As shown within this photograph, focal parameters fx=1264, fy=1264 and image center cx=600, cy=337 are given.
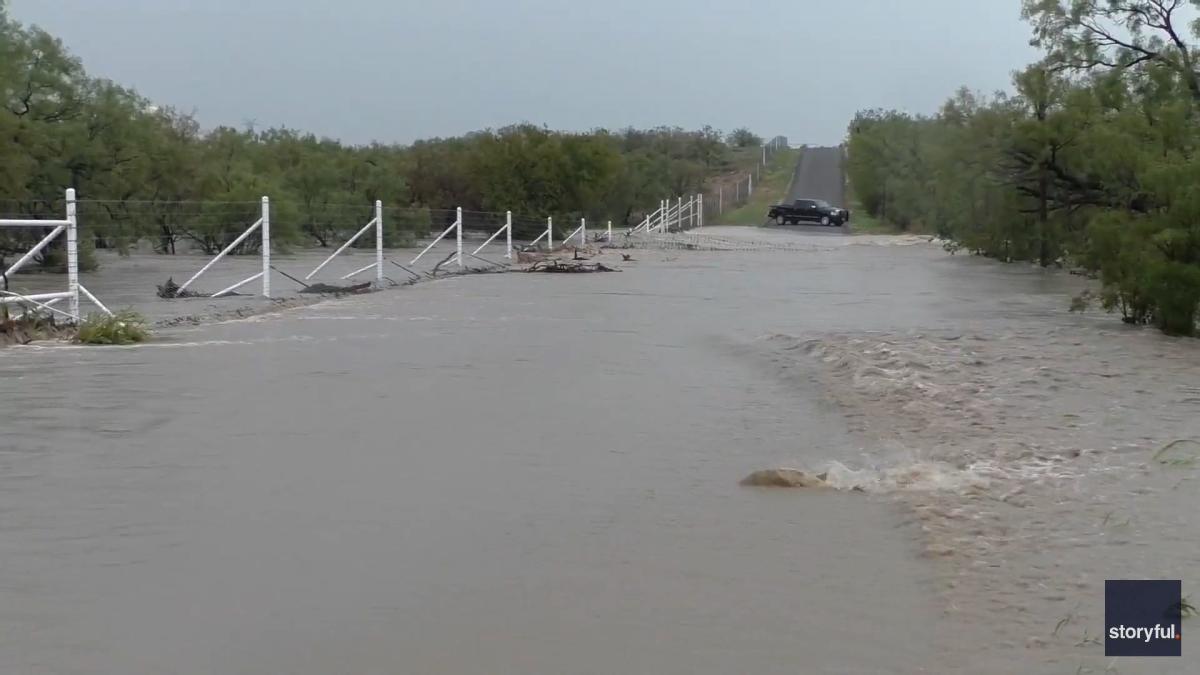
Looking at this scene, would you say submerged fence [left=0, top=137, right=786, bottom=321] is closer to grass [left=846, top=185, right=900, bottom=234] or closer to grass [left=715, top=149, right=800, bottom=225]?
grass [left=846, top=185, right=900, bottom=234]

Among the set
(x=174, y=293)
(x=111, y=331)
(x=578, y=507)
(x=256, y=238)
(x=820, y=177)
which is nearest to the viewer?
(x=578, y=507)

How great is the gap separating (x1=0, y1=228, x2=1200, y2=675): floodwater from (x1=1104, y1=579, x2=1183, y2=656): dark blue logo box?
0.09 metres

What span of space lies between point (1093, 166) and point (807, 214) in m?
44.2

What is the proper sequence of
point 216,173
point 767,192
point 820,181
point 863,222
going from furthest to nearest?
point 820,181 → point 767,192 → point 863,222 → point 216,173

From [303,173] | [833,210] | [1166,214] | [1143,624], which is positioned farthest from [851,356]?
[833,210]

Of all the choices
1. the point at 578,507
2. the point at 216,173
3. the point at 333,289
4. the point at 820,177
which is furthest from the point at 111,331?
the point at 820,177

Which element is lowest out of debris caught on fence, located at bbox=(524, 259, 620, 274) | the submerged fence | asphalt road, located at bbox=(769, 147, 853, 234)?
debris caught on fence, located at bbox=(524, 259, 620, 274)

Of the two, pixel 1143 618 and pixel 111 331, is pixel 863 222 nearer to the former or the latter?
pixel 111 331

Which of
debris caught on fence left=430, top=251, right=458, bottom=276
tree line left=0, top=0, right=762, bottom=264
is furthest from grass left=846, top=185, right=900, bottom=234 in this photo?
debris caught on fence left=430, top=251, right=458, bottom=276

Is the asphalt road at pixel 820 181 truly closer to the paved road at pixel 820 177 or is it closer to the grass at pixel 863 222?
the paved road at pixel 820 177

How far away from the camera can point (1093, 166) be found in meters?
28.8

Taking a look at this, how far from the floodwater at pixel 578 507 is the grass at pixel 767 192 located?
66.2 meters

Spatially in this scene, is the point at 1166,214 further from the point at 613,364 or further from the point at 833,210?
the point at 833,210

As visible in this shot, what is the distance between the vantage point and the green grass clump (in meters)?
15.0
